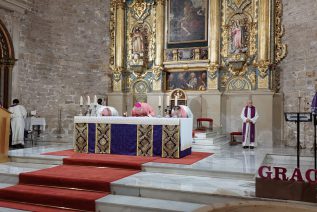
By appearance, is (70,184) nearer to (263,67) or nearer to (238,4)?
(263,67)

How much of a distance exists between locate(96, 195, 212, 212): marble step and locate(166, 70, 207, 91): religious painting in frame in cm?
Result: 893

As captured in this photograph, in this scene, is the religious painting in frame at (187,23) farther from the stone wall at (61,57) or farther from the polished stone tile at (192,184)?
the polished stone tile at (192,184)

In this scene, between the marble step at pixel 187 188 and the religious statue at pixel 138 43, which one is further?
the religious statue at pixel 138 43

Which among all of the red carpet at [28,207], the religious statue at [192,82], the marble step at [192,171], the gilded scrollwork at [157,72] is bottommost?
the red carpet at [28,207]

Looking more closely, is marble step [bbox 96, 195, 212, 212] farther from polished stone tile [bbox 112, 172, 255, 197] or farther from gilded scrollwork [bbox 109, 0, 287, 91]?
gilded scrollwork [bbox 109, 0, 287, 91]

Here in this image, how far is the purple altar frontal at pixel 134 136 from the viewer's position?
8.04 meters

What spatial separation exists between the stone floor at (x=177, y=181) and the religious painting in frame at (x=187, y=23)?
22.1ft

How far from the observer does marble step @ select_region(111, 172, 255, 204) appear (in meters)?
5.32

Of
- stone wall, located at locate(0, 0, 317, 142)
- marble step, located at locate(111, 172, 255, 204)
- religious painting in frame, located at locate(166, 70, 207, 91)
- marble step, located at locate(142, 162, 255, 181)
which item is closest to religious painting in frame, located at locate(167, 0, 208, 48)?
religious painting in frame, located at locate(166, 70, 207, 91)

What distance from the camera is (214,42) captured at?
13453 mm

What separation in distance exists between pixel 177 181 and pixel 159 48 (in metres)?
9.21

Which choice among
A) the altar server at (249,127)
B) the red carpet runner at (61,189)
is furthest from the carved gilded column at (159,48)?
the red carpet runner at (61,189)

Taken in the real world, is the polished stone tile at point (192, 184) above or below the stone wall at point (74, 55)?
below

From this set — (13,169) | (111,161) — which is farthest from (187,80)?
(13,169)
